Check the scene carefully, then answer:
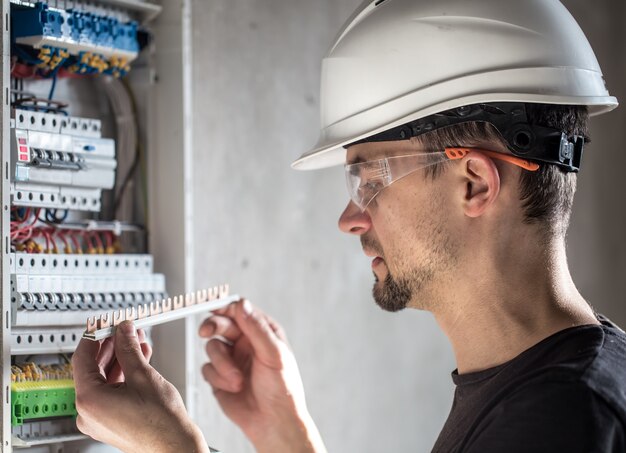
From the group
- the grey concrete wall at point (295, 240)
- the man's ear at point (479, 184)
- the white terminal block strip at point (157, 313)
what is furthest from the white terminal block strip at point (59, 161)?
the man's ear at point (479, 184)

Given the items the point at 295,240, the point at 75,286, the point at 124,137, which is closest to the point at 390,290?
the point at 75,286

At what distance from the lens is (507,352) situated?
4.54ft

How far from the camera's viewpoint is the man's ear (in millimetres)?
1387

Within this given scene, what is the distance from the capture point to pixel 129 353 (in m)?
1.41

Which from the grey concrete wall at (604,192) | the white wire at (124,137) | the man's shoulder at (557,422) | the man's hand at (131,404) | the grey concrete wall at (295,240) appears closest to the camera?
the man's shoulder at (557,422)

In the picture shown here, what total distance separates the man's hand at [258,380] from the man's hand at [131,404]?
357 mm

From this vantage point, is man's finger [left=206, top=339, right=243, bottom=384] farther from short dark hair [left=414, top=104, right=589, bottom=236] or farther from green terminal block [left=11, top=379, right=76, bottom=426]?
short dark hair [left=414, top=104, right=589, bottom=236]

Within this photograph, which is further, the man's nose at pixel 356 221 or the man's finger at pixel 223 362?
the man's finger at pixel 223 362

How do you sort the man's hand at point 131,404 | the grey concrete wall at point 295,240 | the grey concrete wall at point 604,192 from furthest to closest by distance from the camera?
the grey concrete wall at point 604,192 < the grey concrete wall at point 295,240 < the man's hand at point 131,404

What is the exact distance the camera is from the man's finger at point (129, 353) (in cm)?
139

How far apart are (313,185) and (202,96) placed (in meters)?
0.49

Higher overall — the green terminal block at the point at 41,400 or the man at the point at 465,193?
the man at the point at 465,193

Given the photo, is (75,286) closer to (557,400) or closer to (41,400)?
(41,400)

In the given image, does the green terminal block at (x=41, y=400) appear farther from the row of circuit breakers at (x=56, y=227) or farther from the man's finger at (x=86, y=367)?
the man's finger at (x=86, y=367)
